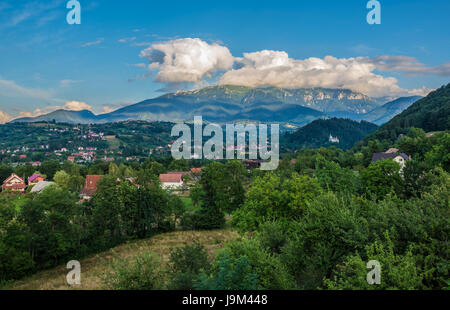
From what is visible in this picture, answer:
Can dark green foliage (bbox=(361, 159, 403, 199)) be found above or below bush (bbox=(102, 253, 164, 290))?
above

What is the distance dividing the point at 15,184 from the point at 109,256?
64810 millimetres

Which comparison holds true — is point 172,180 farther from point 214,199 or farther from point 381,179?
point 381,179

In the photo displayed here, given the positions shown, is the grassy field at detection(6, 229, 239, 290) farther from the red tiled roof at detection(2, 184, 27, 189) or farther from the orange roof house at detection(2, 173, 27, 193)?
the red tiled roof at detection(2, 184, 27, 189)

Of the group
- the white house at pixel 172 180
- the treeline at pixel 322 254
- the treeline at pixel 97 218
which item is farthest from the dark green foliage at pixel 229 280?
the white house at pixel 172 180

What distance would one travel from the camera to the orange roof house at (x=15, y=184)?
73.7 metres

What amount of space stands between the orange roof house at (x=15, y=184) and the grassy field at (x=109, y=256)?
5887 centimetres

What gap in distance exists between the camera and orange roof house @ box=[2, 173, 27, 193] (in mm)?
73725

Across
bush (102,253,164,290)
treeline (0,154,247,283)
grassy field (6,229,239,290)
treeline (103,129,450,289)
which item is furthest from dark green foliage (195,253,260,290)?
treeline (0,154,247,283)

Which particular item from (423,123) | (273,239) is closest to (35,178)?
Answer: (273,239)

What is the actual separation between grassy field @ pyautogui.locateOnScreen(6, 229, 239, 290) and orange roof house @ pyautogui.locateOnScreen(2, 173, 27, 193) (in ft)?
193

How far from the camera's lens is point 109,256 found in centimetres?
2983
